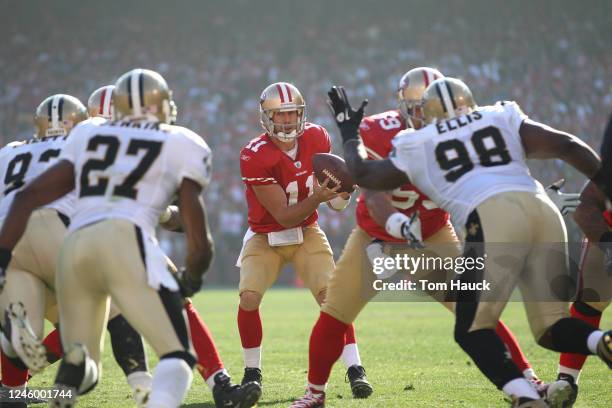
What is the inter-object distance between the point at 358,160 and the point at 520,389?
1382mm

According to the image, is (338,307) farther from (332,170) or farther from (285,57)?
(285,57)

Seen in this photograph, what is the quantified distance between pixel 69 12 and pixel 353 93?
7.28 metres

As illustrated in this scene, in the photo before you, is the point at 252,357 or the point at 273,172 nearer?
the point at 252,357

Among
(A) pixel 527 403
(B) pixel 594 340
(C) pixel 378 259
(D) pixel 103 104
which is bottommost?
(A) pixel 527 403

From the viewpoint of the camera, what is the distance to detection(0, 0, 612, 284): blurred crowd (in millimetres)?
18922

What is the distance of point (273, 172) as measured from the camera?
20.7 ft

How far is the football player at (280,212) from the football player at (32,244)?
4.36 feet

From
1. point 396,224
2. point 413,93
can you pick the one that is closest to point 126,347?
point 396,224

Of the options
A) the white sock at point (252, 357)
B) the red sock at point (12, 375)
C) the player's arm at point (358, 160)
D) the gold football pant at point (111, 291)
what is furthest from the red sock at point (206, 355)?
the player's arm at point (358, 160)

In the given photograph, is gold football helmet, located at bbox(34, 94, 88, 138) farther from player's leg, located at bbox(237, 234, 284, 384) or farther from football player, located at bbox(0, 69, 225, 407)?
player's leg, located at bbox(237, 234, 284, 384)

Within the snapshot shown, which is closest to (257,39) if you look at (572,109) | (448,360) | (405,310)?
(572,109)

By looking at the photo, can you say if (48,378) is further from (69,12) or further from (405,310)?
(69,12)

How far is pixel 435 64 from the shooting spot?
67.1 ft

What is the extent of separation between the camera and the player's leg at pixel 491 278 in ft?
14.0
